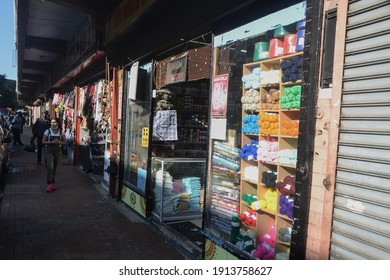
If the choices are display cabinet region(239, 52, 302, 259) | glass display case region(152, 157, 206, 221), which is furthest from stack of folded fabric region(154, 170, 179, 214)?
display cabinet region(239, 52, 302, 259)

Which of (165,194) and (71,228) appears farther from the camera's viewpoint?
(165,194)

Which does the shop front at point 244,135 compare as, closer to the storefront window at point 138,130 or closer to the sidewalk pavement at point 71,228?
the storefront window at point 138,130

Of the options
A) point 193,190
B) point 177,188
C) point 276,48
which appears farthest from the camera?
point 193,190

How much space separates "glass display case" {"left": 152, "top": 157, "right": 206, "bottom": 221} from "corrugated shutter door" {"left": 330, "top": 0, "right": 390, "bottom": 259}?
Answer: 3803mm

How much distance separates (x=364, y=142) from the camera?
2.31m

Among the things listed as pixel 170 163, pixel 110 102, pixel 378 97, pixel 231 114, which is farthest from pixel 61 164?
pixel 378 97

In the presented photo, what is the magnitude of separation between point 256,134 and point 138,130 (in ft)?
12.3

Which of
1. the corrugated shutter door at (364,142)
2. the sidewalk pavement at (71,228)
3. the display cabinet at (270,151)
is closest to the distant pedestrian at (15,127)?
the sidewalk pavement at (71,228)

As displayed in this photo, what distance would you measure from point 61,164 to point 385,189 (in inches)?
488

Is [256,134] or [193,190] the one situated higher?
[256,134]

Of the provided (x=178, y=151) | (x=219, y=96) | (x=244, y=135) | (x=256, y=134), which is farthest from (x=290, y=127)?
(x=178, y=151)

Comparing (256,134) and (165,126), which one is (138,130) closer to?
(165,126)

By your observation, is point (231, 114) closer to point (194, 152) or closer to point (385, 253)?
point (385, 253)

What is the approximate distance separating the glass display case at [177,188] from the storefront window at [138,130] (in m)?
0.39
